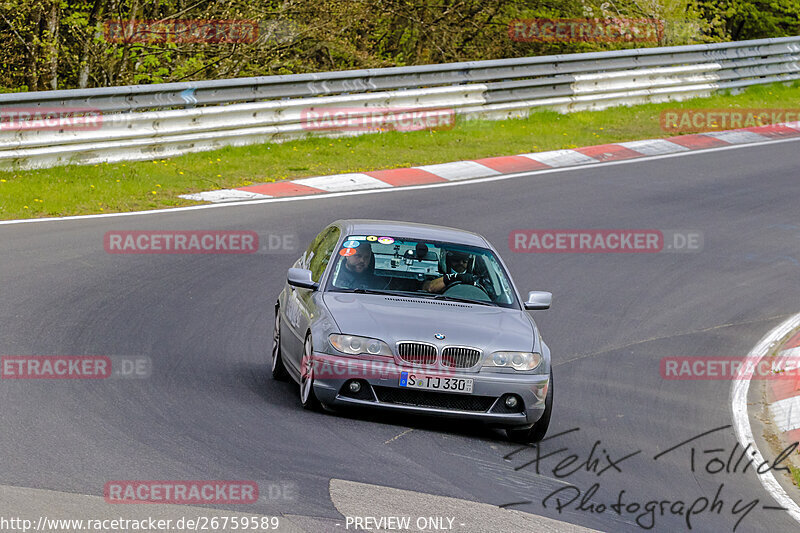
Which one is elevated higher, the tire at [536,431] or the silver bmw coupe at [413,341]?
the silver bmw coupe at [413,341]

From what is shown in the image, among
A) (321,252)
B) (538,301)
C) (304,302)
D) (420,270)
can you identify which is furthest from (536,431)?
(321,252)

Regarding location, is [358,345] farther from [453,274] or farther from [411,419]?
[453,274]

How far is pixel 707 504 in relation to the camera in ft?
24.8

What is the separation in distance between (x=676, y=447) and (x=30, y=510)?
16.0ft

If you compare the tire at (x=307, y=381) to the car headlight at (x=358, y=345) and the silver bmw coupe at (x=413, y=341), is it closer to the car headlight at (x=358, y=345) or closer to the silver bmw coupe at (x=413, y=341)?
the silver bmw coupe at (x=413, y=341)

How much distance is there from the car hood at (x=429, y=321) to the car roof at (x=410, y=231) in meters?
0.81

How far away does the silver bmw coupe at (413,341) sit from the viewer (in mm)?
8102

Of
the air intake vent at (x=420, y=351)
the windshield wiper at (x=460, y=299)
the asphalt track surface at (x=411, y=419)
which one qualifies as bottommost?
the asphalt track surface at (x=411, y=419)

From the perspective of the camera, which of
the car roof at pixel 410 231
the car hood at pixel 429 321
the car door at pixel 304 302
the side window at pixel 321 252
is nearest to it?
the car hood at pixel 429 321

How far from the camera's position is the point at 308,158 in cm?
1866

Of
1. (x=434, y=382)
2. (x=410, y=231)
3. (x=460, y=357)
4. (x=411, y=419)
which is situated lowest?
(x=411, y=419)

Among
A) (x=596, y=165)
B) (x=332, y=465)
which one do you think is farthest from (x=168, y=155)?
(x=332, y=465)

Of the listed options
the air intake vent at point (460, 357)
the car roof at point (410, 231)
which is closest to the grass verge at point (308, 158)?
the car roof at point (410, 231)

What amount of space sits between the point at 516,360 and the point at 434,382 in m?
0.63
